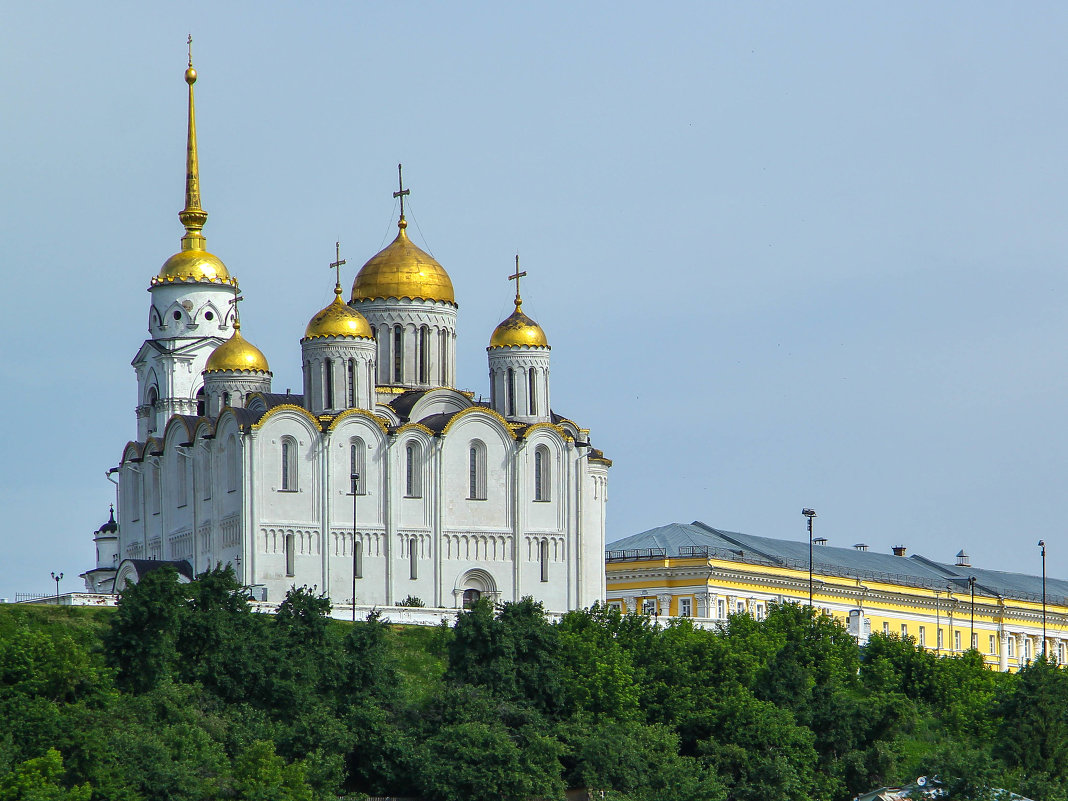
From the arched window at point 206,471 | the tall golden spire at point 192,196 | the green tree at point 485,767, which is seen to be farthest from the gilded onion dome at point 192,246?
the green tree at point 485,767

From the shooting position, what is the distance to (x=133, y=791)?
4834 cm

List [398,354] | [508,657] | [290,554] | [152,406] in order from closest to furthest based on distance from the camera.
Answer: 1. [508,657]
2. [290,554]
3. [398,354]
4. [152,406]

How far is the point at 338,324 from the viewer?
71.8 metres

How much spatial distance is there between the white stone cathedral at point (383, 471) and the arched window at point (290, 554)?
6 centimetres

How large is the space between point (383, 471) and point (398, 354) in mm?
5745

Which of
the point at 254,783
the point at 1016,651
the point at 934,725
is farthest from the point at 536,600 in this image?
the point at 1016,651

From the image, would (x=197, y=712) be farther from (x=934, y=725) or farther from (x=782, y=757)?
(x=934, y=725)

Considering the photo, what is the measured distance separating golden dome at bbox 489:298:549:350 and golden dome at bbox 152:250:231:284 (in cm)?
1374

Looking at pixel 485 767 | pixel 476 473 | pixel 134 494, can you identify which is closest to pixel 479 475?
pixel 476 473

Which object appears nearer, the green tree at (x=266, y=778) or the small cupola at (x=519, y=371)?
the green tree at (x=266, y=778)

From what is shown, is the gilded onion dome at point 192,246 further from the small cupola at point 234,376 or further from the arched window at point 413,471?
the arched window at point 413,471

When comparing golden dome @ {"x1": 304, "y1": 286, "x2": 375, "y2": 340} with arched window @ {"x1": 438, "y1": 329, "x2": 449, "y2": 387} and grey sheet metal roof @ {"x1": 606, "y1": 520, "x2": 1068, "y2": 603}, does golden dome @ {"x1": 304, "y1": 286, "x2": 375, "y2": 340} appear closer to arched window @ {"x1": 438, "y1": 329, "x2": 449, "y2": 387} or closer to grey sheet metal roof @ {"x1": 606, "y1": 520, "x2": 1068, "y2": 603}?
arched window @ {"x1": 438, "y1": 329, "x2": 449, "y2": 387}

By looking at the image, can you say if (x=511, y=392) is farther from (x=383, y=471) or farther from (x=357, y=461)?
(x=357, y=461)

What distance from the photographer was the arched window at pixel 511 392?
245ft
